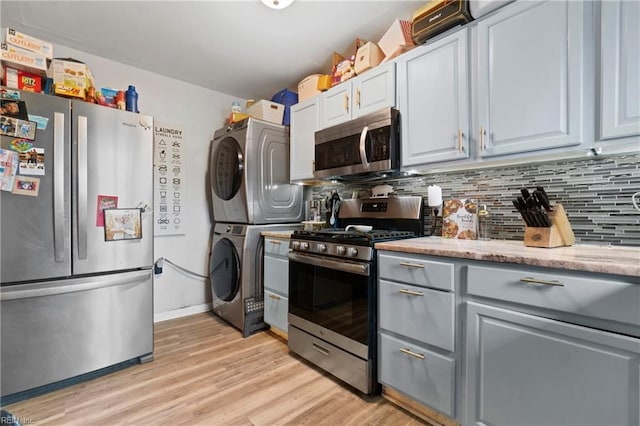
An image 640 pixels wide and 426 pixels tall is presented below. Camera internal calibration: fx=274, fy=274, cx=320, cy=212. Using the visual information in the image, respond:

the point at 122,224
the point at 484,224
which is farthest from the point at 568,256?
the point at 122,224

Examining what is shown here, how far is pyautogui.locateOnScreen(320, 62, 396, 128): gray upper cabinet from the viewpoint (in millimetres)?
1951

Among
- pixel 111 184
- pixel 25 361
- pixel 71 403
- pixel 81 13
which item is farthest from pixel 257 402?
pixel 81 13

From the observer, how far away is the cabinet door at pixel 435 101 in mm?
1596

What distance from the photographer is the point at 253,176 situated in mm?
2625

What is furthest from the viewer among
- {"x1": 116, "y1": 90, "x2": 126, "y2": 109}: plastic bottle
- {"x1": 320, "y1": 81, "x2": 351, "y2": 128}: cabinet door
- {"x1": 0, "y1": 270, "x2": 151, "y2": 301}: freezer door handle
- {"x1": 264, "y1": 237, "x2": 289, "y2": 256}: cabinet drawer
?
{"x1": 264, "y1": 237, "x2": 289, "y2": 256}: cabinet drawer

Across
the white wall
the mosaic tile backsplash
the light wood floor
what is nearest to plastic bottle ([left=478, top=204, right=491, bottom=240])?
the mosaic tile backsplash

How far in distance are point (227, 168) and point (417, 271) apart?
2.16 meters

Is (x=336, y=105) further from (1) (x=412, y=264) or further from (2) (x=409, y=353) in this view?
(2) (x=409, y=353)

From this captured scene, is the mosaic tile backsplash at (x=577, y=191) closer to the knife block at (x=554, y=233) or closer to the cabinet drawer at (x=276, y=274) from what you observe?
the knife block at (x=554, y=233)

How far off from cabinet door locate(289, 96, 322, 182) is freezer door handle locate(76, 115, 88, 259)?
1603 millimetres

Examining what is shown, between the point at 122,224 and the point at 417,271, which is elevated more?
the point at 122,224

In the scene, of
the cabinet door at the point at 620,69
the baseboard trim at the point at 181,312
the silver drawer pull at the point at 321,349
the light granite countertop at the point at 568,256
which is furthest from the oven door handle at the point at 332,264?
the baseboard trim at the point at 181,312

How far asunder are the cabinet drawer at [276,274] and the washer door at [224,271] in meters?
0.29

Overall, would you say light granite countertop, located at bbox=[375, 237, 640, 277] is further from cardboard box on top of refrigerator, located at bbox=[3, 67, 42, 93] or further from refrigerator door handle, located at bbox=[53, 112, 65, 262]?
cardboard box on top of refrigerator, located at bbox=[3, 67, 42, 93]
